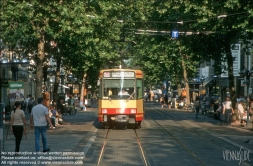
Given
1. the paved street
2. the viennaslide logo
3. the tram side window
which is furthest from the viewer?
the tram side window

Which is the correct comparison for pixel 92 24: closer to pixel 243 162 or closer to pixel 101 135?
pixel 101 135

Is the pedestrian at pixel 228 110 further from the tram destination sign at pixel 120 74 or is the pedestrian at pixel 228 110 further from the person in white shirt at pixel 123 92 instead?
the person in white shirt at pixel 123 92

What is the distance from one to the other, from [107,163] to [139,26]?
Result: 1200 inches

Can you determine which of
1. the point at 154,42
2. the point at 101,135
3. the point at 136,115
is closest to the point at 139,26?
the point at 154,42

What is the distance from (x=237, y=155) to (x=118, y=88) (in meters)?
13.9

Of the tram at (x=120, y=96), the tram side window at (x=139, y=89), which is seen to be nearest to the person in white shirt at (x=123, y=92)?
the tram at (x=120, y=96)

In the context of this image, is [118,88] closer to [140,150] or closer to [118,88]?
[118,88]

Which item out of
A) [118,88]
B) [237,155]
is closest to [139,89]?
[118,88]

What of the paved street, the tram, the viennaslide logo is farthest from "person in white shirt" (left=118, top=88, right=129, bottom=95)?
the viennaslide logo

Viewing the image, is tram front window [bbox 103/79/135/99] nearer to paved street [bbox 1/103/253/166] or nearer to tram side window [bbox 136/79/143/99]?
tram side window [bbox 136/79/143/99]

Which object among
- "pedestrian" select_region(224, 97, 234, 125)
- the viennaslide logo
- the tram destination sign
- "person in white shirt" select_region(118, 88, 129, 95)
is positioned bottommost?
the viennaslide logo

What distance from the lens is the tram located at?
31.0 metres

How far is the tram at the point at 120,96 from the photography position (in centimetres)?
3105

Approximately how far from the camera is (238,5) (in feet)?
101
